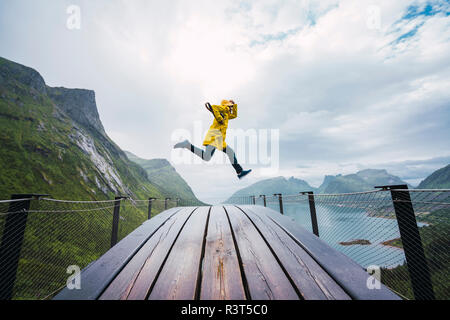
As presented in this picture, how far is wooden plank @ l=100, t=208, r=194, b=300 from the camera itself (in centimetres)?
120

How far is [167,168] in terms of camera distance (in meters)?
148

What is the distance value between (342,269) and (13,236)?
3.61 metres

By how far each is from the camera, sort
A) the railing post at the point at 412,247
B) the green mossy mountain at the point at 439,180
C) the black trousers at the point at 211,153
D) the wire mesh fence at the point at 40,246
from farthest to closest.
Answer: the green mossy mountain at the point at 439,180, the black trousers at the point at 211,153, the wire mesh fence at the point at 40,246, the railing post at the point at 412,247

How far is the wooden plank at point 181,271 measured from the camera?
120 cm

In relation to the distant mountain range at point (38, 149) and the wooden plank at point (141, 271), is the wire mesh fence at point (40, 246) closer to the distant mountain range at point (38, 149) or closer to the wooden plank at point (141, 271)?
the wooden plank at point (141, 271)

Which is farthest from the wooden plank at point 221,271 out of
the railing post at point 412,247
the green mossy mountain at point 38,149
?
the green mossy mountain at point 38,149

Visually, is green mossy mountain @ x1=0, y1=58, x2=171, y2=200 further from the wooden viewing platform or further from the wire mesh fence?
the wooden viewing platform

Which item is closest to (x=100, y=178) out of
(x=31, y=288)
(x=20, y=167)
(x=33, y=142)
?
(x=33, y=142)

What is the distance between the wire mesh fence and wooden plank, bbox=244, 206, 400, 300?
2807mm

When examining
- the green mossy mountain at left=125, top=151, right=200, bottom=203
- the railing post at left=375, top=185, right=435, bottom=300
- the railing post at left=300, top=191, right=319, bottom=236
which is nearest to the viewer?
the railing post at left=375, top=185, right=435, bottom=300

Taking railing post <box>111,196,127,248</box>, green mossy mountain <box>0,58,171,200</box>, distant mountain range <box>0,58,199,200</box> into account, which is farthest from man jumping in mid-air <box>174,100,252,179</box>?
distant mountain range <box>0,58,199,200</box>

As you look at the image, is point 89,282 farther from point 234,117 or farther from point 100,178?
point 100,178

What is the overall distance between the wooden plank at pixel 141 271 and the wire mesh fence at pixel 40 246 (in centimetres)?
117

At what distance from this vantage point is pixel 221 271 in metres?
1.46
